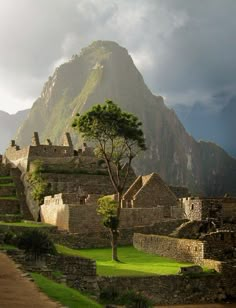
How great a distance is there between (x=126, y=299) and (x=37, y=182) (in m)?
30.4

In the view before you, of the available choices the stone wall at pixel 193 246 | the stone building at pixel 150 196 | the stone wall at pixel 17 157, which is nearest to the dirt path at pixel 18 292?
the stone wall at pixel 193 246

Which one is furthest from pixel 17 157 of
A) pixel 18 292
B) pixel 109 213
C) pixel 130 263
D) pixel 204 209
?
pixel 18 292

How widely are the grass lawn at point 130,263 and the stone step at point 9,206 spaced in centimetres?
1283

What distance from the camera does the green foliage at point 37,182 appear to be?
152ft

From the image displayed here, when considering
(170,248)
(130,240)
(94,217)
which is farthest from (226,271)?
(94,217)

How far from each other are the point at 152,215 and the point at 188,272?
41.7 feet

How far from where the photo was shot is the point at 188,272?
26.6 metres

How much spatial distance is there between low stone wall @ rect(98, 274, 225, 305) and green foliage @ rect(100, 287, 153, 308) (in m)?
2.71

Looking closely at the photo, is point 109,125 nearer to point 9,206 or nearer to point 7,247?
point 7,247

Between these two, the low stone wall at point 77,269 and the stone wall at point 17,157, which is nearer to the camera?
the low stone wall at point 77,269

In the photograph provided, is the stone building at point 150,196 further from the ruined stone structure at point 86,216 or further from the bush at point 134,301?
the bush at point 134,301

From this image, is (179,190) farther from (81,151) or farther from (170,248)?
(170,248)

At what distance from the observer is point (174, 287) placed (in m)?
25.8

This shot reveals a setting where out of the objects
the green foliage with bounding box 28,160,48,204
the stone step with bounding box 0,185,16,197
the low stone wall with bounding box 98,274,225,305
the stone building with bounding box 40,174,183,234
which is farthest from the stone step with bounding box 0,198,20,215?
the low stone wall with bounding box 98,274,225,305
